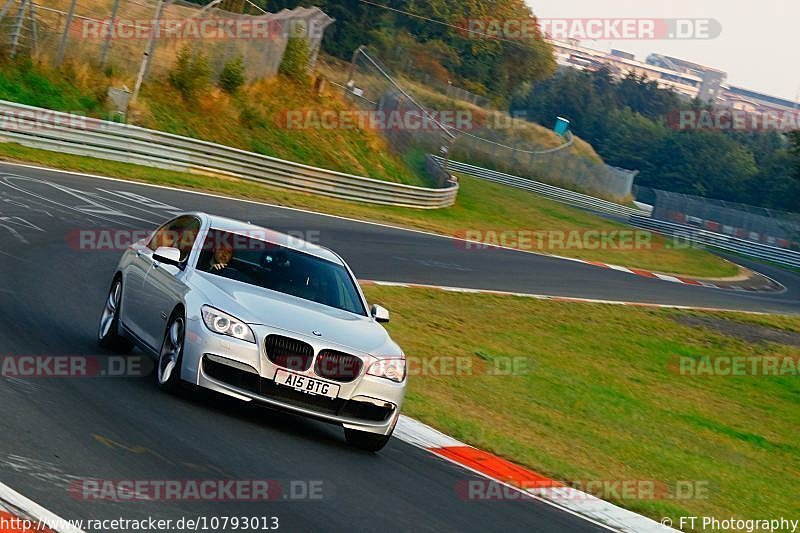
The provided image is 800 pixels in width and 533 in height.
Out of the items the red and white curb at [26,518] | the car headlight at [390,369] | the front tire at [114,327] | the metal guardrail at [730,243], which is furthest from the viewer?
the metal guardrail at [730,243]

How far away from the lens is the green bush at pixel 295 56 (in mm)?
44031

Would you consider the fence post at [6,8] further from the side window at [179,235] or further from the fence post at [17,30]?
the side window at [179,235]

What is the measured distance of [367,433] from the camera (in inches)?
356

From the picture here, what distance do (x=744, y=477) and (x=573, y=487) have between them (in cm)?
408

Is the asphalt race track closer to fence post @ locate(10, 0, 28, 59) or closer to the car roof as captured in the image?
the car roof

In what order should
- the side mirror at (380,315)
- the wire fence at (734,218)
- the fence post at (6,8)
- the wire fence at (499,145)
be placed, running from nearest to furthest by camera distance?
the side mirror at (380,315) → the fence post at (6,8) → the wire fence at (499,145) → the wire fence at (734,218)

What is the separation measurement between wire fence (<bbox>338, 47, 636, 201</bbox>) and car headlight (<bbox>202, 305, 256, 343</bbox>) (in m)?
39.4

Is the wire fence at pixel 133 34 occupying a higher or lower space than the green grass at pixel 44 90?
higher

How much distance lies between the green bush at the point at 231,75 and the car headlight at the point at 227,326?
102 ft

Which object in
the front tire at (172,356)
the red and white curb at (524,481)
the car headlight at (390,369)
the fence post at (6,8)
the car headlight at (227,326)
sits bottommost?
the red and white curb at (524,481)

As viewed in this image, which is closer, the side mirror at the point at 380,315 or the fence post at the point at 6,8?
the side mirror at the point at 380,315

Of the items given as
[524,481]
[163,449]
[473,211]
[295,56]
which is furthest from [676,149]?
[163,449]

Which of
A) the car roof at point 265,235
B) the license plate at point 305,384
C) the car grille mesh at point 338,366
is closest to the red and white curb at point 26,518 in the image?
the license plate at point 305,384

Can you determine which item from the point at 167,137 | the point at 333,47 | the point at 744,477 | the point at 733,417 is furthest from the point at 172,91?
the point at 333,47
